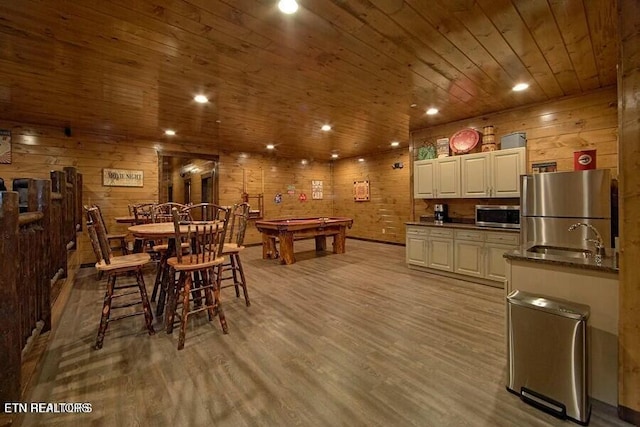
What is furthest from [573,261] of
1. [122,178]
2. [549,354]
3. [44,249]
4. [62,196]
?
[122,178]

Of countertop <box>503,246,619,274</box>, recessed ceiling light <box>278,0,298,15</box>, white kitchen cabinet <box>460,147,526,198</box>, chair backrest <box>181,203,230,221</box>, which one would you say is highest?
recessed ceiling light <box>278,0,298,15</box>

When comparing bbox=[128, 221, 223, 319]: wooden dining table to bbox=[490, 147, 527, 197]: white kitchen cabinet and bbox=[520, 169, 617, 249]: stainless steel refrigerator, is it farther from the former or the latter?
bbox=[490, 147, 527, 197]: white kitchen cabinet

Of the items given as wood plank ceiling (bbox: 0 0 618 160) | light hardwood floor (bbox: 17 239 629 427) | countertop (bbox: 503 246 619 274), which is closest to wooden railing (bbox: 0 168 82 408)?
light hardwood floor (bbox: 17 239 629 427)

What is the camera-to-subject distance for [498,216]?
13.3 feet

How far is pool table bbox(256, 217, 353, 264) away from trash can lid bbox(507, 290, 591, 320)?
3.85 meters

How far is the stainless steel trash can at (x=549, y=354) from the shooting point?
155 centimetres

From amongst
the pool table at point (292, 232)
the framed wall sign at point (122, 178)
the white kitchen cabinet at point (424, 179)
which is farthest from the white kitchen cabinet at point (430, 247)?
the framed wall sign at point (122, 178)

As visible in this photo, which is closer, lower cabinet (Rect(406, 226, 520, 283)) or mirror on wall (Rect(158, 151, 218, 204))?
lower cabinet (Rect(406, 226, 520, 283))

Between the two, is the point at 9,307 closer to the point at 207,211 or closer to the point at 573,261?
the point at 573,261

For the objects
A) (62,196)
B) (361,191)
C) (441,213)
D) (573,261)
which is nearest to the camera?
(573,261)

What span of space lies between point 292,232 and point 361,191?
4.04 m

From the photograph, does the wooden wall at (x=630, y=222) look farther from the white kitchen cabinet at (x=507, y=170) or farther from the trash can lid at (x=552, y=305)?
the white kitchen cabinet at (x=507, y=170)

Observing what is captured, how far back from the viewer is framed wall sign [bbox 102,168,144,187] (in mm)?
5438

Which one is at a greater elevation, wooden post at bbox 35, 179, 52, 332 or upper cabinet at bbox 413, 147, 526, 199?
upper cabinet at bbox 413, 147, 526, 199
